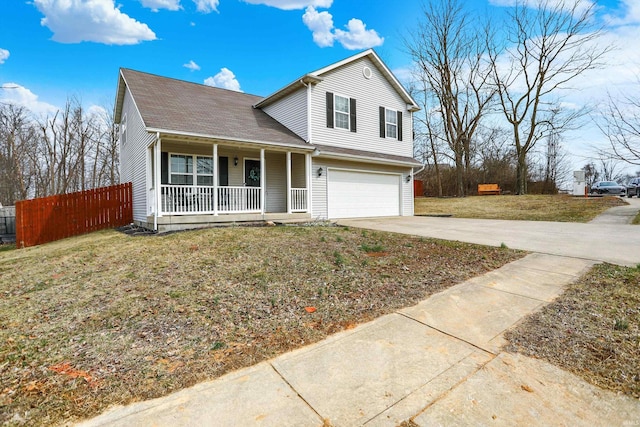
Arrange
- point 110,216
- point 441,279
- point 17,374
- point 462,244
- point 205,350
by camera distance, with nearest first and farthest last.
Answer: point 17,374
point 205,350
point 441,279
point 462,244
point 110,216

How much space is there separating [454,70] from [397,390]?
27.7 m

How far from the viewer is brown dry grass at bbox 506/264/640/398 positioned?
221 centimetres

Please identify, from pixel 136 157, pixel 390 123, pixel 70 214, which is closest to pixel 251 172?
pixel 136 157

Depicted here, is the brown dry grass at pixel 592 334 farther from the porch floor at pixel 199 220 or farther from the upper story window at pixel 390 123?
the upper story window at pixel 390 123

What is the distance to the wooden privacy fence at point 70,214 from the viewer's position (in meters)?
10.5

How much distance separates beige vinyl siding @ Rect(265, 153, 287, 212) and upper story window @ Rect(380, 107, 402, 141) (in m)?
4.87

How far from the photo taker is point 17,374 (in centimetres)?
229

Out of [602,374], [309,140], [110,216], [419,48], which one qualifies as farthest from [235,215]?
[419,48]

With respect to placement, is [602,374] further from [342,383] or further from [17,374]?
[17,374]

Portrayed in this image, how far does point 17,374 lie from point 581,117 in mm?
31745

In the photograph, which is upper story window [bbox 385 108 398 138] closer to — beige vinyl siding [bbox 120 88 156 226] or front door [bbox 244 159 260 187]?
front door [bbox 244 159 260 187]

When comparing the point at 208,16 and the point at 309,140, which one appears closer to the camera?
the point at 309,140

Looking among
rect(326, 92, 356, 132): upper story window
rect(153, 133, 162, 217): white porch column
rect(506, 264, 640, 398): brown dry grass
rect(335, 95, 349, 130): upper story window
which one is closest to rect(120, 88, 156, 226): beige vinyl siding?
rect(153, 133, 162, 217): white porch column

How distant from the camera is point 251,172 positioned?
11.8 meters
